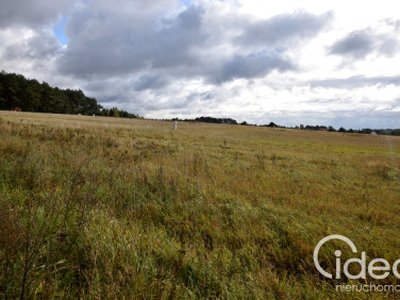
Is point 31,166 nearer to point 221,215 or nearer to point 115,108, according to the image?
point 221,215

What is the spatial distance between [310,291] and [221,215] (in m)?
2.02

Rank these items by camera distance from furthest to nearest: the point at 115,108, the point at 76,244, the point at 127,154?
the point at 115,108 → the point at 127,154 → the point at 76,244

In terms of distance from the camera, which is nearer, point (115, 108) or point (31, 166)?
point (31, 166)

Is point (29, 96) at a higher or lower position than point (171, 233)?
higher

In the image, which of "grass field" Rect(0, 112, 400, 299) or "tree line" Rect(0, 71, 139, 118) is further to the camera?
"tree line" Rect(0, 71, 139, 118)

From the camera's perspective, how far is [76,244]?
124 inches

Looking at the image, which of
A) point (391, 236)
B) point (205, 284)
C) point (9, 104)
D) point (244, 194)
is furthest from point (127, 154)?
point (9, 104)

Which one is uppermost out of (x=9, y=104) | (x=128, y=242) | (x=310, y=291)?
(x=9, y=104)

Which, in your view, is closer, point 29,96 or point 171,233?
point 171,233

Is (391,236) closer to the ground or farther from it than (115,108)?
closer to the ground

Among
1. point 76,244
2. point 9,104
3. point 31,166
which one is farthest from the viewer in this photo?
point 9,104

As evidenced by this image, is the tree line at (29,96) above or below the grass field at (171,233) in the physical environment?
above

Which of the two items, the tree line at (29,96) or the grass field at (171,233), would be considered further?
the tree line at (29,96)

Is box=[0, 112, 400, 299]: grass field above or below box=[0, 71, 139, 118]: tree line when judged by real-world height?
below
